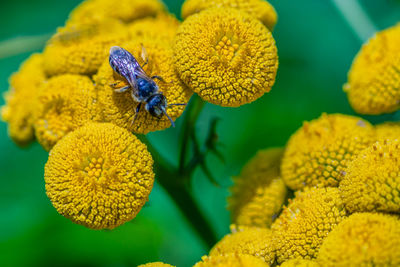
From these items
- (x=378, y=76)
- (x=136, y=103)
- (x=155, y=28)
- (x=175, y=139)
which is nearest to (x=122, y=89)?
(x=136, y=103)

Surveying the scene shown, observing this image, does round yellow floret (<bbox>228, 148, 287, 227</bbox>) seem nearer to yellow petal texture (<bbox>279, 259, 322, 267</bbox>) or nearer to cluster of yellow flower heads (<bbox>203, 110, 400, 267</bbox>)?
cluster of yellow flower heads (<bbox>203, 110, 400, 267</bbox>)

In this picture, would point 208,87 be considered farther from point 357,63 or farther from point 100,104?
point 357,63

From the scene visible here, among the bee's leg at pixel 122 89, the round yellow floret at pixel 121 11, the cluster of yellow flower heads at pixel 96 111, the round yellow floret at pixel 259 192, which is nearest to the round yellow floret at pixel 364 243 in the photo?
the round yellow floret at pixel 259 192

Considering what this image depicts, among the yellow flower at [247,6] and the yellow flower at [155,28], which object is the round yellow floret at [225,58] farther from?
the yellow flower at [155,28]

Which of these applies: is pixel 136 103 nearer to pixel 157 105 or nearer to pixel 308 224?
pixel 157 105

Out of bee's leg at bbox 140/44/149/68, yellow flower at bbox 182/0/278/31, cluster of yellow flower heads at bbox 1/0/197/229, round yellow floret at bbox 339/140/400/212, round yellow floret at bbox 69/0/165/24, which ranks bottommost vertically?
round yellow floret at bbox 339/140/400/212

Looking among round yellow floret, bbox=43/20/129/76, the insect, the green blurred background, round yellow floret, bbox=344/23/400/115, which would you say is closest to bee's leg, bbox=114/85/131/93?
the insect
